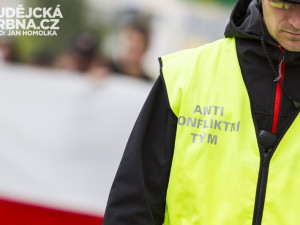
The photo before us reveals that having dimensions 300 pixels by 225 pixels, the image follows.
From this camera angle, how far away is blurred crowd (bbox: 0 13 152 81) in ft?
13.3

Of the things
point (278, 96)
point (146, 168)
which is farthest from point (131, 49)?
point (278, 96)

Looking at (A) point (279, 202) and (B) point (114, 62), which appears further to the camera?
(B) point (114, 62)

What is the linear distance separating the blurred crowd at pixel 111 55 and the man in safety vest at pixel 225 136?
166 cm

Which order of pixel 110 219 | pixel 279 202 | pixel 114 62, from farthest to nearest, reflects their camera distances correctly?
1. pixel 114 62
2. pixel 110 219
3. pixel 279 202

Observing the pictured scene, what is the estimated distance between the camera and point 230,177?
2.18m

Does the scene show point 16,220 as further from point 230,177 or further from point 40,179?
point 230,177

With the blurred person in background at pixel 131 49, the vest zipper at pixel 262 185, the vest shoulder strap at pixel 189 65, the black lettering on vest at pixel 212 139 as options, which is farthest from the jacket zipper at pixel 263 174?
the blurred person in background at pixel 131 49

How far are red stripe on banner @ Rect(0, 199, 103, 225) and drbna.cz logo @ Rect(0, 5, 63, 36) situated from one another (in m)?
1.03

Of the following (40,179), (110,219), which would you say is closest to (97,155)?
(40,179)

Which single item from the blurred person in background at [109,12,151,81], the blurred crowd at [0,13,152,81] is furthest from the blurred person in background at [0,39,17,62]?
the blurred person in background at [109,12,151,81]

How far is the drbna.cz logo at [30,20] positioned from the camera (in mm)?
4133

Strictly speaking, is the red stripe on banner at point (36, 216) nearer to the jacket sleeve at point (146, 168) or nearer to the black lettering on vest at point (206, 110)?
the jacket sleeve at point (146, 168)

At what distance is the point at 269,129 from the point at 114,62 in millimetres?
2008

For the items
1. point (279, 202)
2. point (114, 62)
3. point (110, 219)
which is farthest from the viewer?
point (114, 62)
